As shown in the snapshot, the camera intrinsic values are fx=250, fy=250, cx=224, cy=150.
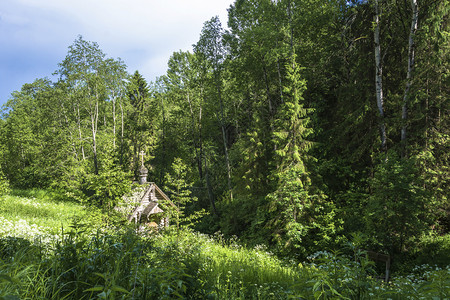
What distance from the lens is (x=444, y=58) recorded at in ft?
35.3

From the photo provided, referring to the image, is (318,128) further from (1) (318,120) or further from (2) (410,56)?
(2) (410,56)

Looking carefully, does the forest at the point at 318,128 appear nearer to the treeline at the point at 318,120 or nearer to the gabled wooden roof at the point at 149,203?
the treeline at the point at 318,120

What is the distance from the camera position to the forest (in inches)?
388

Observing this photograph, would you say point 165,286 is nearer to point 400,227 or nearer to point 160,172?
point 400,227

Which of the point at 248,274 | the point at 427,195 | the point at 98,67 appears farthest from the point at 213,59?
the point at 248,274

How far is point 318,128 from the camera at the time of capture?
15.3 m

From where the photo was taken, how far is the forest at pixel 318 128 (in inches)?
388

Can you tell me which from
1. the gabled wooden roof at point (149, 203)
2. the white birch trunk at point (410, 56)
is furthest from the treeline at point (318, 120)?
the gabled wooden roof at point (149, 203)

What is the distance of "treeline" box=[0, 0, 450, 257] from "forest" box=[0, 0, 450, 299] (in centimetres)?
8

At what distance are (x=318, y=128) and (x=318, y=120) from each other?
575 mm

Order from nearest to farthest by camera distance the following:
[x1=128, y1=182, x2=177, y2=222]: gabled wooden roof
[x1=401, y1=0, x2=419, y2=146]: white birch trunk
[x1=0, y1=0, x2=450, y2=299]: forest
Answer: [x1=0, y1=0, x2=450, y2=299]: forest, [x1=401, y1=0, x2=419, y2=146]: white birch trunk, [x1=128, y1=182, x2=177, y2=222]: gabled wooden roof

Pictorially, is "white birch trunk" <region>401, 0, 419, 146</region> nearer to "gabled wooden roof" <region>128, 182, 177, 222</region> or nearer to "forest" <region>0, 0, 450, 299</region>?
"forest" <region>0, 0, 450, 299</region>

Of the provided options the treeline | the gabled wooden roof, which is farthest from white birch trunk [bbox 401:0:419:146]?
the gabled wooden roof

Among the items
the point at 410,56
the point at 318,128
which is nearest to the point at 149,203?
the point at 318,128
